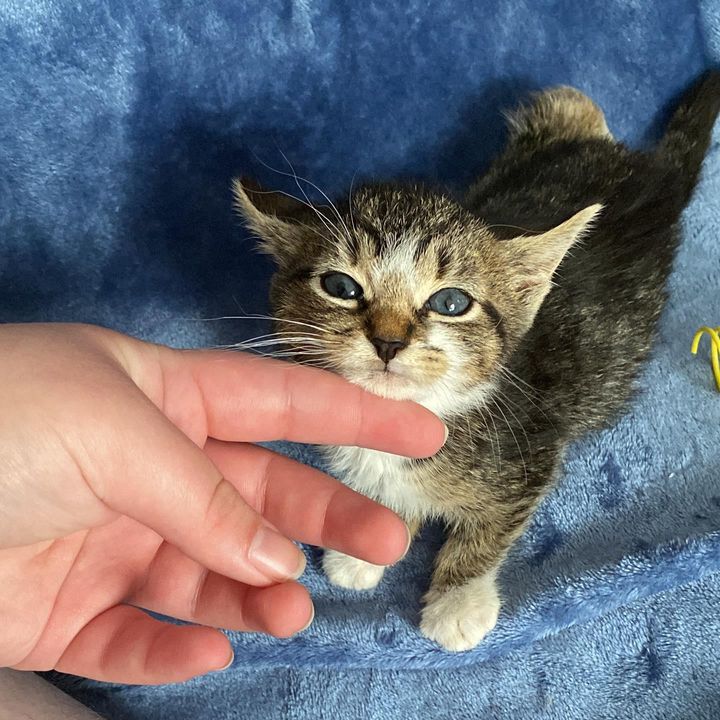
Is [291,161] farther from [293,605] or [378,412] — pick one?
[293,605]

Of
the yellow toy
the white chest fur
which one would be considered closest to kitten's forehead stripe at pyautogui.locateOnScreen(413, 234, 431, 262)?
the white chest fur

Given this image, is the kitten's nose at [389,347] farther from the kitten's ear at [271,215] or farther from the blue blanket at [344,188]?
the blue blanket at [344,188]

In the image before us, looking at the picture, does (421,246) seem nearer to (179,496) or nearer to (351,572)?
(179,496)

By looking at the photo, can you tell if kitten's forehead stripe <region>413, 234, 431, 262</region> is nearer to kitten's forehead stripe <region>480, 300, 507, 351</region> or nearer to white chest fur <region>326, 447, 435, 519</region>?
kitten's forehead stripe <region>480, 300, 507, 351</region>

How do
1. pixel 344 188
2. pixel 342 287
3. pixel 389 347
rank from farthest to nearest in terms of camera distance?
pixel 344 188 → pixel 342 287 → pixel 389 347

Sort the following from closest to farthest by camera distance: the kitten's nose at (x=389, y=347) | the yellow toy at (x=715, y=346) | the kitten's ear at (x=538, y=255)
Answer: the kitten's nose at (x=389, y=347)
the kitten's ear at (x=538, y=255)
the yellow toy at (x=715, y=346)

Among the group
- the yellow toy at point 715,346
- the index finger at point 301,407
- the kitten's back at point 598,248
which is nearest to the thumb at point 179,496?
the index finger at point 301,407

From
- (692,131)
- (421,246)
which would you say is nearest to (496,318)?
(421,246)
